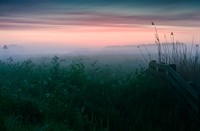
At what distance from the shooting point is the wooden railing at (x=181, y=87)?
878 cm

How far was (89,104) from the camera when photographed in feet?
34.4

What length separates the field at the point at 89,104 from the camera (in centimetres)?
881

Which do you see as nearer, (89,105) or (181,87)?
(181,87)

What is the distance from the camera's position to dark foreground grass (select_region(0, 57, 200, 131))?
8805 millimetres

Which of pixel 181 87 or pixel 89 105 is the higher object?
pixel 181 87

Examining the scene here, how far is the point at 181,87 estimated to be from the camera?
9859mm

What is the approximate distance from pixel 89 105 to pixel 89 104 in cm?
10

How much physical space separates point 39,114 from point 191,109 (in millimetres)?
3561

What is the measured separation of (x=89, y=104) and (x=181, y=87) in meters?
2.43

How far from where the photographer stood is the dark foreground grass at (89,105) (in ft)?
28.9

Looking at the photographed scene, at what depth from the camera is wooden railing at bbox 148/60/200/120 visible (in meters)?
8.78

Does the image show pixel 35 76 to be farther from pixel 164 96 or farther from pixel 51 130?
pixel 51 130

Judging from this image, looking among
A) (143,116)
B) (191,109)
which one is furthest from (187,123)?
(143,116)

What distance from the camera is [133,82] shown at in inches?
472
